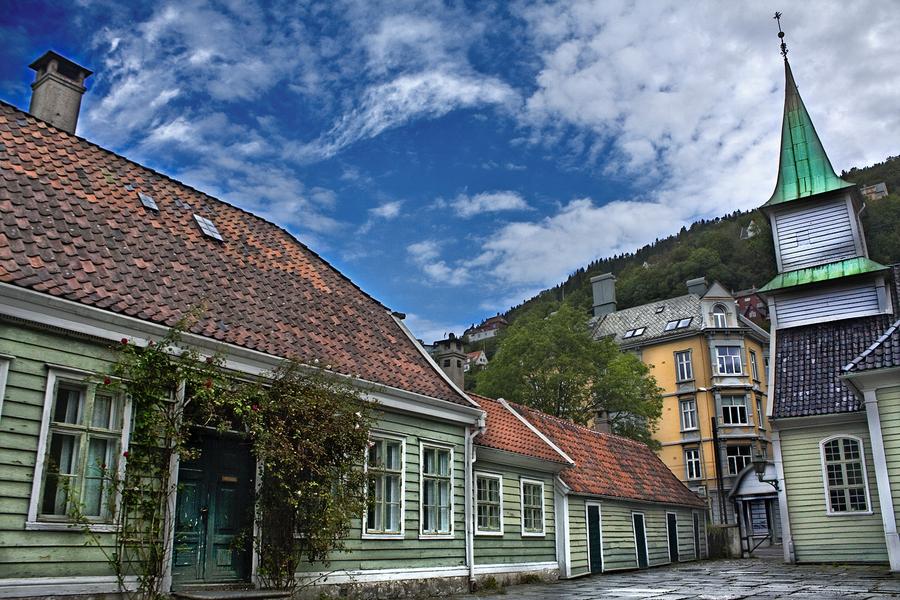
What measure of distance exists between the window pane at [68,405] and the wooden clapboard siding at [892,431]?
17667 millimetres

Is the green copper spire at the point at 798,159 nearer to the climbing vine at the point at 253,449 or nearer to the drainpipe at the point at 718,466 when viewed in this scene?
the drainpipe at the point at 718,466

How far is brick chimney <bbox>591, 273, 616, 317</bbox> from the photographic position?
196ft

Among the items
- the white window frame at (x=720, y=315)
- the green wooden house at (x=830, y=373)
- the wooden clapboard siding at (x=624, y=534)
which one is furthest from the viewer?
the white window frame at (x=720, y=315)

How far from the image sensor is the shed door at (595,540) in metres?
20.7

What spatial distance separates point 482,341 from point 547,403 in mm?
106868

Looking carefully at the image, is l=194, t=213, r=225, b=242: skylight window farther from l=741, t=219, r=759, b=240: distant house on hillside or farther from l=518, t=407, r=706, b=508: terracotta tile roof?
l=741, t=219, r=759, b=240: distant house on hillside

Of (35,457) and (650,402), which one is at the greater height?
(650,402)

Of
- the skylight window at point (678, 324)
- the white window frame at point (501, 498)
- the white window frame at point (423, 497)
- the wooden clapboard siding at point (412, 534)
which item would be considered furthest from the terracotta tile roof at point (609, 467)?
the skylight window at point (678, 324)

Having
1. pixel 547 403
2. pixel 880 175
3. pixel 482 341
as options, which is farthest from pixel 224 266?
pixel 482 341

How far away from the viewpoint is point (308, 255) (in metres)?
15.8

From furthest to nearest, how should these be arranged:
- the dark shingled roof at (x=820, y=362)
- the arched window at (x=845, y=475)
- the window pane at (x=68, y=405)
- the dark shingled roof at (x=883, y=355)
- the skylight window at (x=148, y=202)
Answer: the dark shingled roof at (x=820, y=362)
the arched window at (x=845, y=475)
the dark shingled roof at (x=883, y=355)
the skylight window at (x=148, y=202)
the window pane at (x=68, y=405)

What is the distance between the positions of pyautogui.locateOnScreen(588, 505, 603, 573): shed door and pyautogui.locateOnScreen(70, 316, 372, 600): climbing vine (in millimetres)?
10724

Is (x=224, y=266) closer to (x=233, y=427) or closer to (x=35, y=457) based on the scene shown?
(x=233, y=427)

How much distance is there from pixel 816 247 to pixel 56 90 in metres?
22.8
